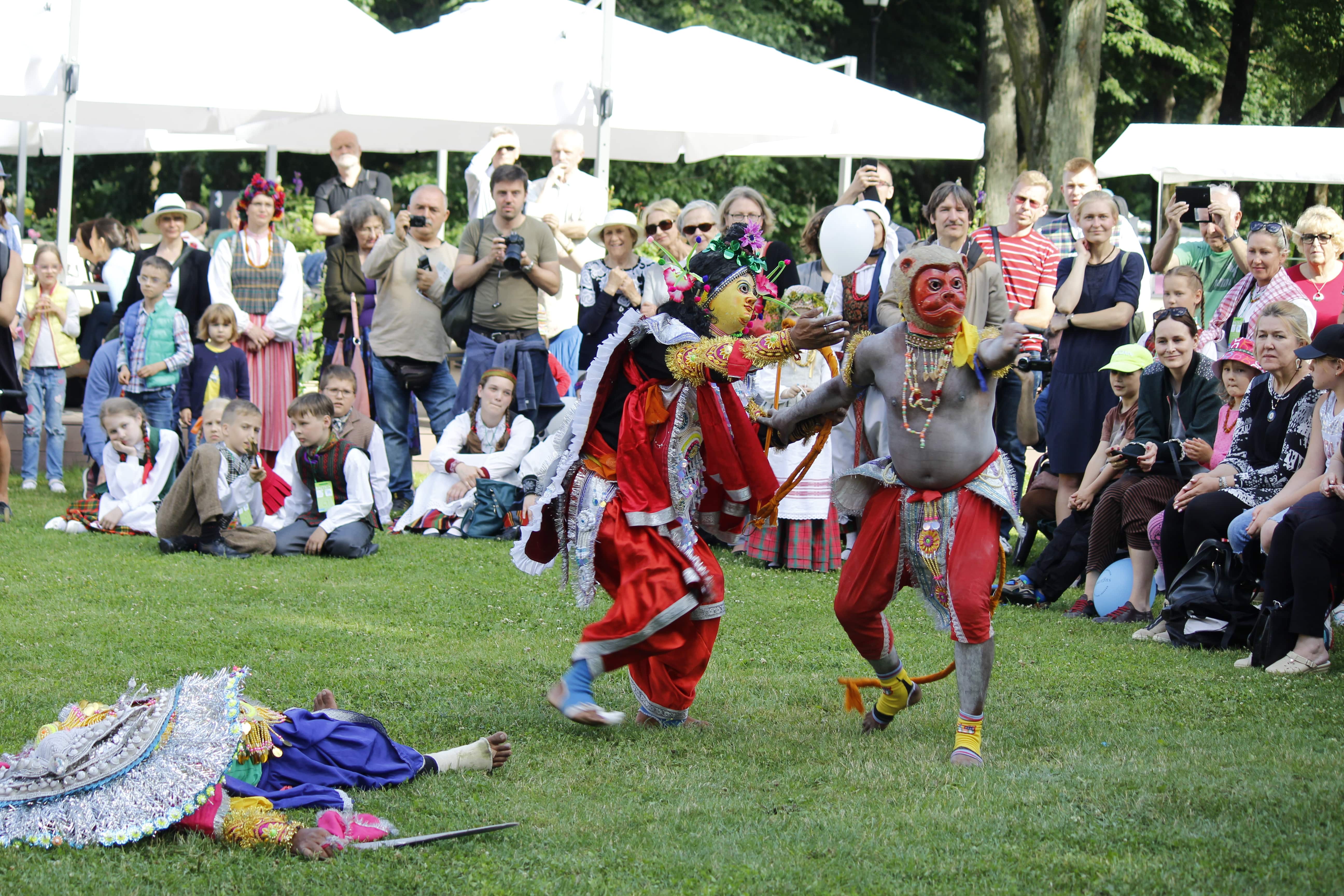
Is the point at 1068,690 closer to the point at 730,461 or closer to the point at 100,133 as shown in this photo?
the point at 730,461

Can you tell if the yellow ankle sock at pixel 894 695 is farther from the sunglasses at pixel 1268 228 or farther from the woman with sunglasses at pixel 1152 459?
the sunglasses at pixel 1268 228

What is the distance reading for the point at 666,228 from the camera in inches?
375

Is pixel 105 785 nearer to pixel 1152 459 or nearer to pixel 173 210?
pixel 1152 459

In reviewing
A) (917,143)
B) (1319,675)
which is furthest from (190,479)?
(917,143)

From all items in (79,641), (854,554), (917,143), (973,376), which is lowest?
(79,641)

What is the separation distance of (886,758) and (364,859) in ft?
6.38

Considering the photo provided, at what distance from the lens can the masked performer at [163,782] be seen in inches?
158

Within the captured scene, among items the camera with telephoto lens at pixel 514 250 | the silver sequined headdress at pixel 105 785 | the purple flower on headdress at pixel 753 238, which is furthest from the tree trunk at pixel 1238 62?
the silver sequined headdress at pixel 105 785

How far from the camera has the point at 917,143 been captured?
44.7 ft

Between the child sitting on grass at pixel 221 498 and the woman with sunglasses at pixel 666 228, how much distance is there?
113 inches

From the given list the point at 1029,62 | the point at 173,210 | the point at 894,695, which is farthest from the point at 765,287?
the point at 1029,62

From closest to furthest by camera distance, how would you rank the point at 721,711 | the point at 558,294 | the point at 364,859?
the point at 364,859
the point at 721,711
the point at 558,294

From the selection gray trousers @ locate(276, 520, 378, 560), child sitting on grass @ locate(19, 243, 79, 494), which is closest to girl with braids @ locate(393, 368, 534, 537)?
gray trousers @ locate(276, 520, 378, 560)

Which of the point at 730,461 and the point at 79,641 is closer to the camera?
the point at 730,461
